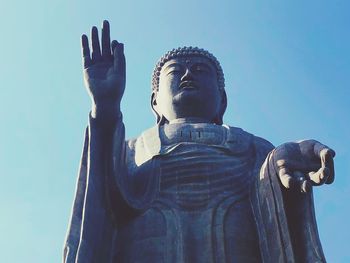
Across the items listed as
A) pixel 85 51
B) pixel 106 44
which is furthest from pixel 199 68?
pixel 85 51

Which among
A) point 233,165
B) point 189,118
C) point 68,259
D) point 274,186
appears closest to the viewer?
point 68,259

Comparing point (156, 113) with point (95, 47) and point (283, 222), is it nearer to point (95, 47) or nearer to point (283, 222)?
point (95, 47)

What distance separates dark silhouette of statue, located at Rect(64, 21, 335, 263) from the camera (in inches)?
306

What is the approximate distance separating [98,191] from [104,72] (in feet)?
3.95

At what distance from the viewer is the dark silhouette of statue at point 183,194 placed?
306 inches

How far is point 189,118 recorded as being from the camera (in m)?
9.67

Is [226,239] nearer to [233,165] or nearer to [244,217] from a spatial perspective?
[244,217]

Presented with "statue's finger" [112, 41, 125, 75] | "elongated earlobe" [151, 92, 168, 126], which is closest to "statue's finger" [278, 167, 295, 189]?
"statue's finger" [112, 41, 125, 75]

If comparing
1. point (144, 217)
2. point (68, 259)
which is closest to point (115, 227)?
point (144, 217)

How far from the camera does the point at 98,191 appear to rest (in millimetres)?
8070

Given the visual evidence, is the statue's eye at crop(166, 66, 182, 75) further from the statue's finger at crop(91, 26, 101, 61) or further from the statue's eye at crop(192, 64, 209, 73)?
the statue's finger at crop(91, 26, 101, 61)

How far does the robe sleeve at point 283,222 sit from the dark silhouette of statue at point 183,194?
0.03 feet

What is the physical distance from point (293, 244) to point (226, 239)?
65cm

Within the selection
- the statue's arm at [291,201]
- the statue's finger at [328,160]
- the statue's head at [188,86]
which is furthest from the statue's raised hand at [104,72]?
the statue's finger at [328,160]
